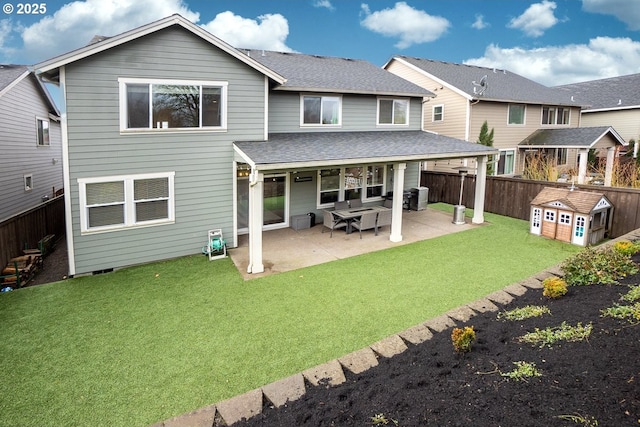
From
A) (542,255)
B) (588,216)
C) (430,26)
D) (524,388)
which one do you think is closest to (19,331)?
(524,388)

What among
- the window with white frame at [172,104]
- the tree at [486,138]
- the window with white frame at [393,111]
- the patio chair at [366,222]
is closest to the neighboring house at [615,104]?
the tree at [486,138]

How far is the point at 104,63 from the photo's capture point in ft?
28.7

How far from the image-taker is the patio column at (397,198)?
1126cm

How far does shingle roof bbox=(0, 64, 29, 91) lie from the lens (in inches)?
527

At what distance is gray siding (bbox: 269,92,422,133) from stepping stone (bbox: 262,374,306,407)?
9465 millimetres

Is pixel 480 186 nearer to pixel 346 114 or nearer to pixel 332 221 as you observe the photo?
pixel 346 114

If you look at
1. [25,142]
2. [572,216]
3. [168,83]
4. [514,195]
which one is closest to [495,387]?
[168,83]

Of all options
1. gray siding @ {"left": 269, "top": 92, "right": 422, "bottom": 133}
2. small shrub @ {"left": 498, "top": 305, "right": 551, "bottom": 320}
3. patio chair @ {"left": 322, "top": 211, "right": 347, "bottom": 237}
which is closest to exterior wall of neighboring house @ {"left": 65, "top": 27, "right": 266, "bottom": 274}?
gray siding @ {"left": 269, "top": 92, "right": 422, "bottom": 133}

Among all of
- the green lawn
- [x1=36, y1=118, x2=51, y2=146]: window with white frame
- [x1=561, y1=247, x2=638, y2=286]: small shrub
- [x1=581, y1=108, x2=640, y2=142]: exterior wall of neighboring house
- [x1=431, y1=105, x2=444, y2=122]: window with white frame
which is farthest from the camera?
[x1=581, y1=108, x2=640, y2=142]: exterior wall of neighboring house

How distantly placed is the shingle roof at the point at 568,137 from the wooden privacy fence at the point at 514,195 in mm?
7497

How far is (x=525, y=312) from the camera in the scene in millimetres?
5316

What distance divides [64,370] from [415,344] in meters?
5.01

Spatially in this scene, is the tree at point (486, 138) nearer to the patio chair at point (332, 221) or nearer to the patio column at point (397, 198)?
the patio column at point (397, 198)

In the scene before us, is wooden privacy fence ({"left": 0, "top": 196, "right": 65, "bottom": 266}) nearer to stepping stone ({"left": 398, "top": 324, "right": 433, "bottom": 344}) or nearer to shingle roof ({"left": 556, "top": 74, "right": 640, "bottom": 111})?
stepping stone ({"left": 398, "top": 324, "right": 433, "bottom": 344})
